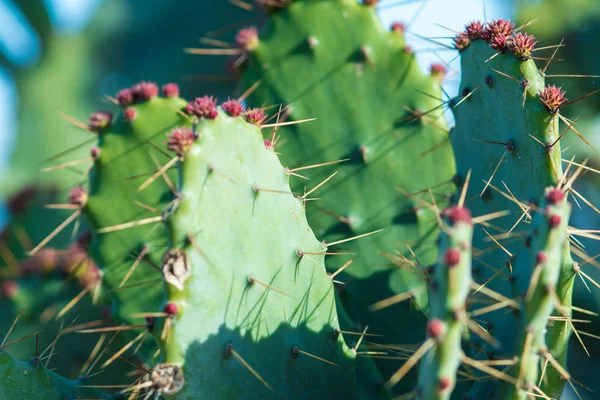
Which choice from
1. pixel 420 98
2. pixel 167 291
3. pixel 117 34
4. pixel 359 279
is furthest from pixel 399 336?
pixel 117 34

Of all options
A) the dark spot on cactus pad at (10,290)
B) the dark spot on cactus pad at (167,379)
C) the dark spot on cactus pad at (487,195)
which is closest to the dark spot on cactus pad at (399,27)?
the dark spot on cactus pad at (487,195)

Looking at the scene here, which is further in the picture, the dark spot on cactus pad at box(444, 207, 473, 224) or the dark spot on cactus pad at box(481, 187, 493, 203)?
the dark spot on cactus pad at box(481, 187, 493, 203)

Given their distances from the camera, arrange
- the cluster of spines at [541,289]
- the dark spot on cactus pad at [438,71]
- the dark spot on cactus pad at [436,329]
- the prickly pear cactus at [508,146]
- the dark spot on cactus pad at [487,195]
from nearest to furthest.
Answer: the dark spot on cactus pad at [436,329] < the cluster of spines at [541,289] < the prickly pear cactus at [508,146] < the dark spot on cactus pad at [487,195] < the dark spot on cactus pad at [438,71]

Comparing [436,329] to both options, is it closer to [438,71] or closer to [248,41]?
[438,71]

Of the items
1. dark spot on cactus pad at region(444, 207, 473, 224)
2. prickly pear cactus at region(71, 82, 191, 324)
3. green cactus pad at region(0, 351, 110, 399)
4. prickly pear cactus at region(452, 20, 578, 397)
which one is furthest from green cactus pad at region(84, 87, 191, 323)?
dark spot on cactus pad at region(444, 207, 473, 224)

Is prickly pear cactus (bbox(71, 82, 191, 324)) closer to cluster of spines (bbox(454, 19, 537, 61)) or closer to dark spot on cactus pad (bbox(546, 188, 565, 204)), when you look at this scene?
cluster of spines (bbox(454, 19, 537, 61))

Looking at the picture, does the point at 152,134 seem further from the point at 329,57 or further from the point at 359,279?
the point at 359,279

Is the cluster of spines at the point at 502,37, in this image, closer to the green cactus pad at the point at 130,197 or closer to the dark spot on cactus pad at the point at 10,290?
the green cactus pad at the point at 130,197
